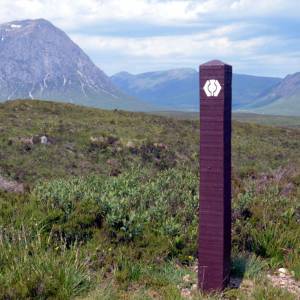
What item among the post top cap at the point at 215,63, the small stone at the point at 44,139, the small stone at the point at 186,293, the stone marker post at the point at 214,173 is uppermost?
the post top cap at the point at 215,63

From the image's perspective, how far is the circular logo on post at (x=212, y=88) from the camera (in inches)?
210

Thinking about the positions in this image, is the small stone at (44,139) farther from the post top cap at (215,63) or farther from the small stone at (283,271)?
the post top cap at (215,63)

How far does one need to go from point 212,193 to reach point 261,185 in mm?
4976

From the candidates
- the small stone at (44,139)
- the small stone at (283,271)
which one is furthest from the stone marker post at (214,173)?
the small stone at (44,139)

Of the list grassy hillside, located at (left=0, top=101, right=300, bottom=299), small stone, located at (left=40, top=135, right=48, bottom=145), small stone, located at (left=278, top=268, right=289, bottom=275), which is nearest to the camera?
grassy hillside, located at (left=0, top=101, right=300, bottom=299)

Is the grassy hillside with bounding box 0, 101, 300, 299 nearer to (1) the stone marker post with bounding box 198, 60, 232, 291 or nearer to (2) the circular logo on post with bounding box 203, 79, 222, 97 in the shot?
(1) the stone marker post with bounding box 198, 60, 232, 291

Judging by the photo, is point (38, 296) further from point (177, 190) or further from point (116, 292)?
point (177, 190)

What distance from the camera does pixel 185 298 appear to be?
5113 millimetres

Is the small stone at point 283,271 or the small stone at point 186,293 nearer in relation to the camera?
the small stone at point 186,293

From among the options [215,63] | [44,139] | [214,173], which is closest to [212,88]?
[215,63]

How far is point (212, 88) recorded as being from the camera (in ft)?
17.5

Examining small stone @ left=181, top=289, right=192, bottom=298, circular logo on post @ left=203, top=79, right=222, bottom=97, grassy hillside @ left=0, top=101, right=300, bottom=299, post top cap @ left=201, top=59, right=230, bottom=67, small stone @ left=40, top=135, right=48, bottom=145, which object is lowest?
small stone @ left=40, top=135, right=48, bottom=145

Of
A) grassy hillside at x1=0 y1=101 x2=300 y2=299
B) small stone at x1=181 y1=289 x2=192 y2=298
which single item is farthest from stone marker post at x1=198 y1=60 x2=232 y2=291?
grassy hillside at x1=0 y1=101 x2=300 y2=299

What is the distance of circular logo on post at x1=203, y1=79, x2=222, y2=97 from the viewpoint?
533cm
